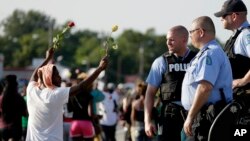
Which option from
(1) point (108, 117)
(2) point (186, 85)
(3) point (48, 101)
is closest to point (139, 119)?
(1) point (108, 117)

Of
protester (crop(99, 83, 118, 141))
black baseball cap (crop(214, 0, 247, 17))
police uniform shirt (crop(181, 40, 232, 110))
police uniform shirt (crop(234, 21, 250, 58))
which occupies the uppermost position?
black baseball cap (crop(214, 0, 247, 17))

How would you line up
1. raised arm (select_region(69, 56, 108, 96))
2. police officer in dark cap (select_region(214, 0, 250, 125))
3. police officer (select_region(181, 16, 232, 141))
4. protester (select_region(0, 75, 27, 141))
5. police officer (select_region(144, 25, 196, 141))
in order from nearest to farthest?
police officer (select_region(181, 16, 232, 141)) → police officer in dark cap (select_region(214, 0, 250, 125)) → raised arm (select_region(69, 56, 108, 96)) → police officer (select_region(144, 25, 196, 141)) → protester (select_region(0, 75, 27, 141))

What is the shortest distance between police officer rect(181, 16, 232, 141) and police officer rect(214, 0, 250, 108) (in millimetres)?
391

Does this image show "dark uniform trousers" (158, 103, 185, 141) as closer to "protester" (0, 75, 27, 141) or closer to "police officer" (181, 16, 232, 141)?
"police officer" (181, 16, 232, 141)

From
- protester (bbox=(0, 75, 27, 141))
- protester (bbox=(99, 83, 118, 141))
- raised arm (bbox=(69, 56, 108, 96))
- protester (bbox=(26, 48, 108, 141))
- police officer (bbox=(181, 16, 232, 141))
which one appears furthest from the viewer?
protester (bbox=(99, 83, 118, 141))

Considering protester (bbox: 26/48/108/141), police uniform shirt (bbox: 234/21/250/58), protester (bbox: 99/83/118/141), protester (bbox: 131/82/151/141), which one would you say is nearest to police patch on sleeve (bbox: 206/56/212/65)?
police uniform shirt (bbox: 234/21/250/58)

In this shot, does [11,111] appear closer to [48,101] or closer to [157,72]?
[157,72]

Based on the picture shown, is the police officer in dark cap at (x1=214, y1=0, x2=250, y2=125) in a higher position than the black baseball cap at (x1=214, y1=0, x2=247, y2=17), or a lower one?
lower

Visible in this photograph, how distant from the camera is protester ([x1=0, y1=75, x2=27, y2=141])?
1517cm

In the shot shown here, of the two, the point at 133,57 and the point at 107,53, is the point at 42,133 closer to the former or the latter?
the point at 107,53

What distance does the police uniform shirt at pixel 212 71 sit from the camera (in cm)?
771

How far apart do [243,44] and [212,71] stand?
73 cm

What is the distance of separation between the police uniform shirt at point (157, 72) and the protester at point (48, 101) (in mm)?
1102

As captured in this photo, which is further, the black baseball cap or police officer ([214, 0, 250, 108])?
the black baseball cap
